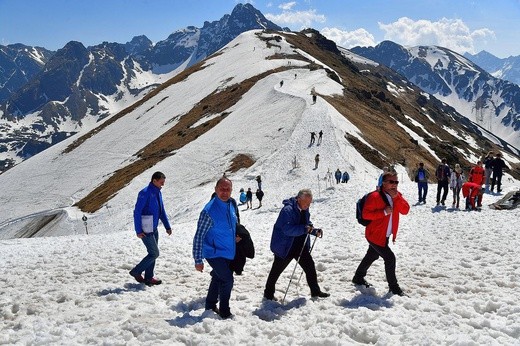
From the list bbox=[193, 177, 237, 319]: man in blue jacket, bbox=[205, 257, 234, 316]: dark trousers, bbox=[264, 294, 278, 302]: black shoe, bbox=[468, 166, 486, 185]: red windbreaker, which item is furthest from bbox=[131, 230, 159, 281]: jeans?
bbox=[468, 166, 486, 185]: red windbreaker

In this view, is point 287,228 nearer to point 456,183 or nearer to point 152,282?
point 152,282

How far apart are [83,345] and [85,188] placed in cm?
6287

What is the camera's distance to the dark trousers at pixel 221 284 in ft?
28.2

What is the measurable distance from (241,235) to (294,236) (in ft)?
3.88

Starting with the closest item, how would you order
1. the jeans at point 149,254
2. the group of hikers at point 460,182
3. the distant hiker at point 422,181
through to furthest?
the jeans at point 149,254 < the group of hikers at point 460,182 < the distant hiker at point 422,181

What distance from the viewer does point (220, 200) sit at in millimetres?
8562

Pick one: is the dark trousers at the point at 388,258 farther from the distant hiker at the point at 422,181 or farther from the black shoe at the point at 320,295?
the distant hiker at the point at 422,181

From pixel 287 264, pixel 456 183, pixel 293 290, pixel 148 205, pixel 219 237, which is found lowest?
pixel 293 290

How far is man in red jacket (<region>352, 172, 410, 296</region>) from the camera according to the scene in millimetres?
9680

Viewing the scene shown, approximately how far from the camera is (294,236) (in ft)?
30.8

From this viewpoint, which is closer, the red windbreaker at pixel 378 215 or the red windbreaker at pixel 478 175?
the red windbreaker at pixel 378 215

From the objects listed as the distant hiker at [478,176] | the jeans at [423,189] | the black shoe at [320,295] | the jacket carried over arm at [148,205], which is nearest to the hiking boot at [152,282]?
the jacket carried over arm at [148,205]

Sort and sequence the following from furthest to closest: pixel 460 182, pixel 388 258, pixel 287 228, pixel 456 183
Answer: pixel 456 183, pixel 460 182, pixel 388 258, pixel 287 228

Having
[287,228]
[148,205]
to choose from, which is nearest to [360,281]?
[287,228]
